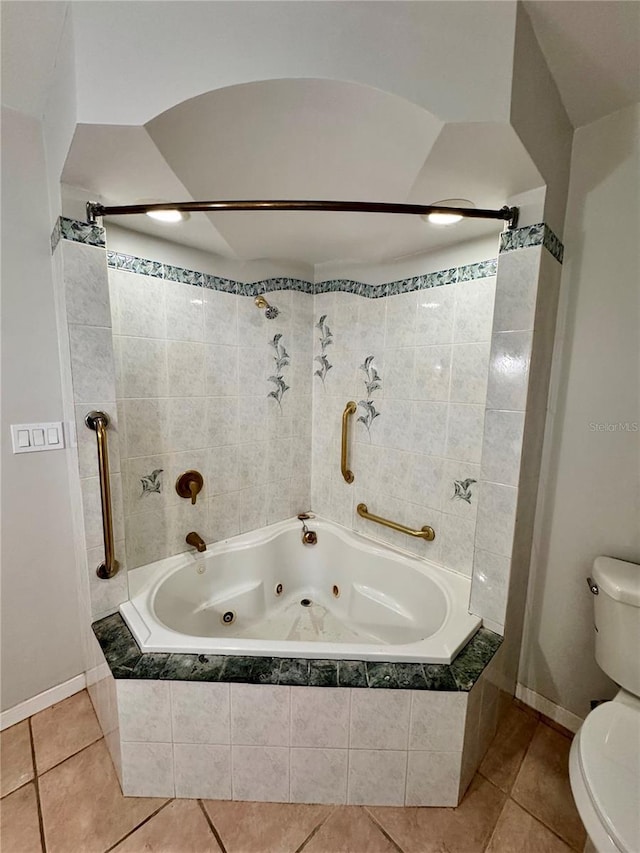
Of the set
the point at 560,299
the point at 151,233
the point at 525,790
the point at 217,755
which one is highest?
the point at 151,233

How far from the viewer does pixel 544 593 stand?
58.9 inches

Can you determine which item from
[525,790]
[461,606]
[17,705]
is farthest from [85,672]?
[525,790]

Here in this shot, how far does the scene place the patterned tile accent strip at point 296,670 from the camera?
1.12m

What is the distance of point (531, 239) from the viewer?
121 centimetres

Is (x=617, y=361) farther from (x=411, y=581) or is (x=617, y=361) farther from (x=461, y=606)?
(x=411, y=581)

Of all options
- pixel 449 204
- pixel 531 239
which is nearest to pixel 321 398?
pixel 449 204

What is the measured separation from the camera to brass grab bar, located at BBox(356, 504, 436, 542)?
1.76m

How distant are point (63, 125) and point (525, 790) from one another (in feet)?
8.81

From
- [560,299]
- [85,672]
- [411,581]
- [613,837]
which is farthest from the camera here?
[411,581]

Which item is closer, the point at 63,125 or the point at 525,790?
the point at 63,125

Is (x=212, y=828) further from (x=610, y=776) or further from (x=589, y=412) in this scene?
(x=589, y=412)

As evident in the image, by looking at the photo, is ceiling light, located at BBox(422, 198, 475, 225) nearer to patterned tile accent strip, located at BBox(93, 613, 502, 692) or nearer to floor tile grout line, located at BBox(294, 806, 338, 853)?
patterned tile accent strip, located at BBox(93, 613, 502, 692)

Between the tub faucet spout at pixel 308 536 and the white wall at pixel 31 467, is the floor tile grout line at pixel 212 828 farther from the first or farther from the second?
the tub faucet spout at pixel 308 536

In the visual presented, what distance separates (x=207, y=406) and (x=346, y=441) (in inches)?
31.1
